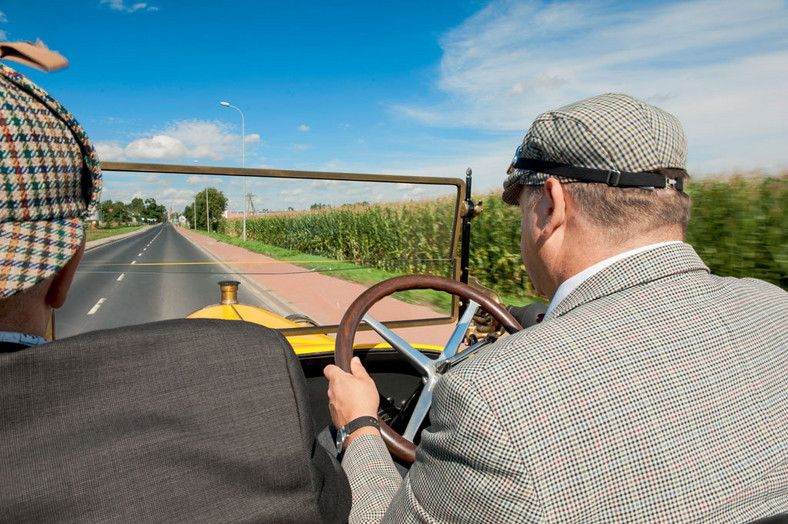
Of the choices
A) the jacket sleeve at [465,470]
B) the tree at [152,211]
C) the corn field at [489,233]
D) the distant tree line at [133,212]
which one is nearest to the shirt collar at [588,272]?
the jacket sleeve at [465,470]

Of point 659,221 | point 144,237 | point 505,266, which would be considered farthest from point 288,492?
point 505,266

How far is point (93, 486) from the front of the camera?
2.21 feet

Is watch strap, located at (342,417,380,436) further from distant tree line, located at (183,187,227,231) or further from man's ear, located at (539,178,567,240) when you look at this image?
distant tree line, located at (183,187,227,231)

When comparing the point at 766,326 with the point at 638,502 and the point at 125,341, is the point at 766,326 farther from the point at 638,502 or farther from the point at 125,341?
the point at 125,341

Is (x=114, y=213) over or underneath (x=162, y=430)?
over

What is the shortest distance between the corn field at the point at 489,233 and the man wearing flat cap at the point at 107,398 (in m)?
1.42

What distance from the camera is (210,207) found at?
220cm

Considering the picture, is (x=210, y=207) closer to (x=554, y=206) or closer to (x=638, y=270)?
(x=554, y=206)

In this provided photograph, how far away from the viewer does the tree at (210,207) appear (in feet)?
6.58

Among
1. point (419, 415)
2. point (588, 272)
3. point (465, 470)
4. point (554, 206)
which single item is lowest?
point (419, 415)

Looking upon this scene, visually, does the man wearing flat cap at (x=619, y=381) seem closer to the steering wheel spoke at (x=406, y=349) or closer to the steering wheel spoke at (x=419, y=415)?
the steering wheel spoke at (x=419, y=415)

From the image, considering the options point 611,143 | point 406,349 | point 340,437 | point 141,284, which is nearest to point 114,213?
point 141,284

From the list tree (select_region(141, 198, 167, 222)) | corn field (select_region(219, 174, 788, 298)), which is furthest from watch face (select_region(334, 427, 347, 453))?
tree (select_region(141, 198, 167, 222))

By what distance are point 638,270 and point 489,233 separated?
872cm
